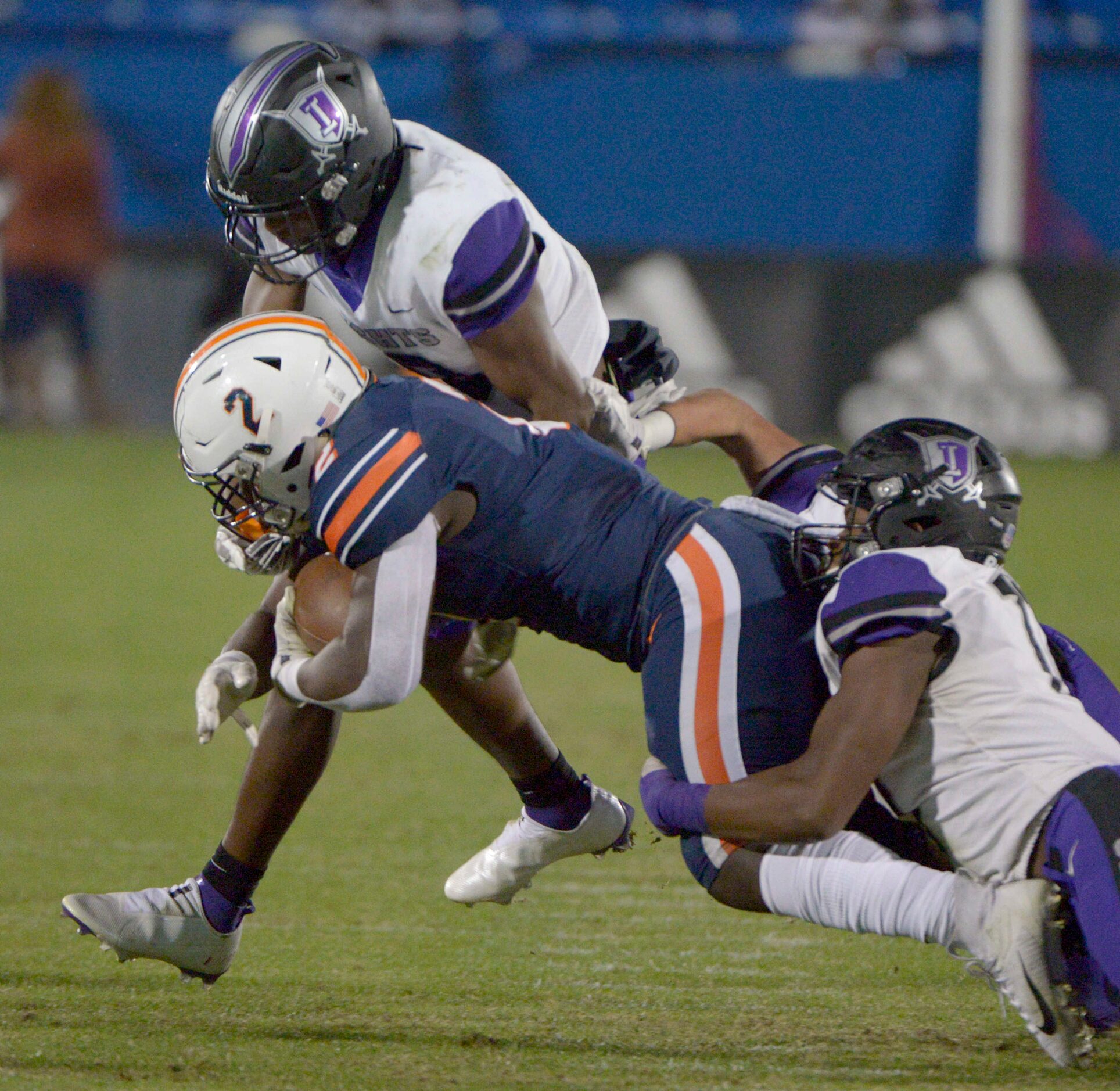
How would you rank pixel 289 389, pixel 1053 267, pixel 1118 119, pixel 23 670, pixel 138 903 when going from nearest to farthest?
pixel 289 389 → pixel 138 903 → pixel 23 670 → pixel 1053 267 → pixel 1118 119

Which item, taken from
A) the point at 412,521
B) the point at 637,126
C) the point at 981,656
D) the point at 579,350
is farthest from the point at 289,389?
the point at 637,126

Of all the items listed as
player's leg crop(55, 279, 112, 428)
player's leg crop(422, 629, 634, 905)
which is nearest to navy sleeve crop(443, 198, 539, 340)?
player's leg crop(422, 629, 634, 905)

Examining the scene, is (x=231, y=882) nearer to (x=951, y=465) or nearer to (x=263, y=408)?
(x=263, y=408)

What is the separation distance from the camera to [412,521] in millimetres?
2807

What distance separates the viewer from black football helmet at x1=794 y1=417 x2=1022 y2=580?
292 centimetres

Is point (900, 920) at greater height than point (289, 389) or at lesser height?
lesser

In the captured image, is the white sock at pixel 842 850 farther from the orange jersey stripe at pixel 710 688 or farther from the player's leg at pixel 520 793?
the player's leg at pixel 520 793

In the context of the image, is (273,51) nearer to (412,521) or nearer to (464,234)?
(464,234)

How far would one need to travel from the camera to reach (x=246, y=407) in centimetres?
295

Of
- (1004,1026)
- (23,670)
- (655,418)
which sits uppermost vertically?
(655,418)

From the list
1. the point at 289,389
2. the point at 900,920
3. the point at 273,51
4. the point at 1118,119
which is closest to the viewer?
the point at 900,920

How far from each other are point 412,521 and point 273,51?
1145mm

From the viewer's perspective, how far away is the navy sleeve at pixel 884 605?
106 inches

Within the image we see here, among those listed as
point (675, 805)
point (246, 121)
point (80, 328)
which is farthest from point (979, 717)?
point (80, 328)
